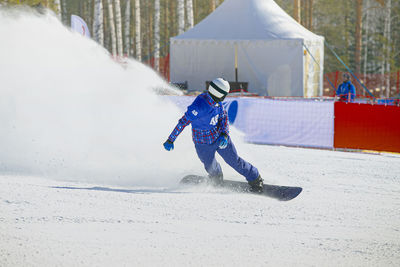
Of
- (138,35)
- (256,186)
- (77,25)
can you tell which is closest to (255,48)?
(77,25)

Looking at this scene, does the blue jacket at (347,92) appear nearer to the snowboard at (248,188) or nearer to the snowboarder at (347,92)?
the snowboarder at (347,92)

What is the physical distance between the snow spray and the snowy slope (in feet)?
5.07

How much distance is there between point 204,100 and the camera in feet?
21.8

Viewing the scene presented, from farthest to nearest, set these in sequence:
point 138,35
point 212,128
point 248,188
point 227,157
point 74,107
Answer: point 138,35 < point 74,107 < point 248,188 < point 227,157 < point 212,128

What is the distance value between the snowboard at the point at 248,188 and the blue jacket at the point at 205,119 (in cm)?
68

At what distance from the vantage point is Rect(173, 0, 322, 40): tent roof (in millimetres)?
19578

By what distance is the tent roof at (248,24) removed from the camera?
19578 mm

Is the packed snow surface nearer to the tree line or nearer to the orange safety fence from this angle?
the orange safety fence

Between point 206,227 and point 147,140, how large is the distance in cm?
414

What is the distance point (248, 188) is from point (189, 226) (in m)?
1.86

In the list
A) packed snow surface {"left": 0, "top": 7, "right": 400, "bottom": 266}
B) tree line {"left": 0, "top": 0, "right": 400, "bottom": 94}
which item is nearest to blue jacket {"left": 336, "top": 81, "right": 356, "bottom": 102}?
packed snow surface {"left": 0, "top": 7, "right": 400, "bottom": 266}

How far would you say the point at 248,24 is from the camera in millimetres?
19859

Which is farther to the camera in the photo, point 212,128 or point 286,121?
point 286,121

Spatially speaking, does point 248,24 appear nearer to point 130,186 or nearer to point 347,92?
point 347,92
